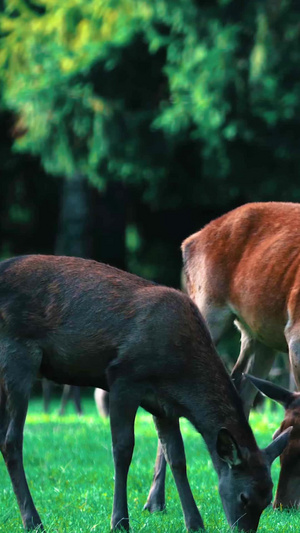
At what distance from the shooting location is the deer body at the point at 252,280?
874cm

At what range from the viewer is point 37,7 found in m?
20.4

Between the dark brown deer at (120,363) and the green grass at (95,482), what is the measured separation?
1.06ft

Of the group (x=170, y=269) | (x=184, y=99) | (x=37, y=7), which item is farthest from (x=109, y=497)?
(x=170, y=269)

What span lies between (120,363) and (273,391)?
132 centimetres

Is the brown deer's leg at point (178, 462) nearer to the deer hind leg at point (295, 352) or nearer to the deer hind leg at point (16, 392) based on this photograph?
the deer hind leg at point (16, 392)

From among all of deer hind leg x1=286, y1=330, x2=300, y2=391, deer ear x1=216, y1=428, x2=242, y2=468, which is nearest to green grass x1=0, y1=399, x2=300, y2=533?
deer ear x1=216, y1=428, x2=242, y2=468

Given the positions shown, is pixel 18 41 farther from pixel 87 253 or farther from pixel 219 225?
pixel 219 225

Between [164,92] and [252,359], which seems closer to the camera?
[252,359]

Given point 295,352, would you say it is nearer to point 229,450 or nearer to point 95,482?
point 95,482

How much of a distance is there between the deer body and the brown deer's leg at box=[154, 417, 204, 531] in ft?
5.35

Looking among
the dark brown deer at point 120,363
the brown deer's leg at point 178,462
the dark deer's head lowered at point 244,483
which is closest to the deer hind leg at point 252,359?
the brown deer's leg at point 178,462

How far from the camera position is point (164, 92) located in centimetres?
1844

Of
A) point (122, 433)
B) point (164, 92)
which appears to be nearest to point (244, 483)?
point (122, 433)

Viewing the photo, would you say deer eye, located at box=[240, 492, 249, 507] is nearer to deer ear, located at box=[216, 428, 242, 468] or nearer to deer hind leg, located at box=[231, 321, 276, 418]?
deer ear, located at box=[216, 428, 242, 468]
